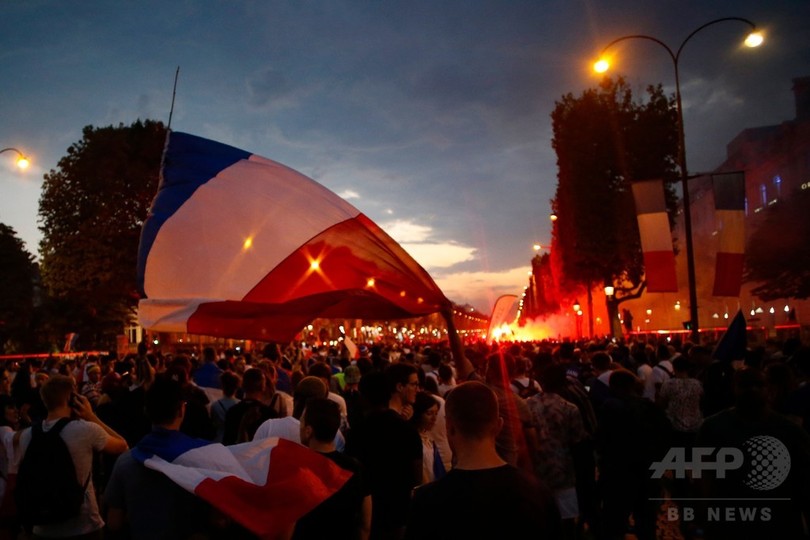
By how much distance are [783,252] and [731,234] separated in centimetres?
2594

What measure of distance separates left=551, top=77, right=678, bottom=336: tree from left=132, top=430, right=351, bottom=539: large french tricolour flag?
3687cm

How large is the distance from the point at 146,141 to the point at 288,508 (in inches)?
1565

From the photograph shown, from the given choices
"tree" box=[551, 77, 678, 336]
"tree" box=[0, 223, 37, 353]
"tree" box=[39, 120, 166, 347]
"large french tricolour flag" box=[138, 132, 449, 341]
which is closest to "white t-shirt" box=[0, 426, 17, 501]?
"large french tricolour flag" box=[138, 132, 449, 341]

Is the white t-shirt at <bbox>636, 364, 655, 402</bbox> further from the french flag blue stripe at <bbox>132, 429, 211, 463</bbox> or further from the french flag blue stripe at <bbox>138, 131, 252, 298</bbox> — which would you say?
the french flag blue stripe at <bbox>132, 429, 211, 463</bbox>

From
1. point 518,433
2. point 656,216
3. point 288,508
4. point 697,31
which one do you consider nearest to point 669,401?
point 518,433

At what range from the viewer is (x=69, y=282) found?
3825 cm

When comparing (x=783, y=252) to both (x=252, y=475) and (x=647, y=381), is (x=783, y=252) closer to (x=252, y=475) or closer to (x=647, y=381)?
(x=647, y=381)

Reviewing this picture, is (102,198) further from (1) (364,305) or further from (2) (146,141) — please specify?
(1) (364,305)

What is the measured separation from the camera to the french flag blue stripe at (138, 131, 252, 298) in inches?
256

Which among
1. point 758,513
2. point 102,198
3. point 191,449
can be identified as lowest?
point 758,513

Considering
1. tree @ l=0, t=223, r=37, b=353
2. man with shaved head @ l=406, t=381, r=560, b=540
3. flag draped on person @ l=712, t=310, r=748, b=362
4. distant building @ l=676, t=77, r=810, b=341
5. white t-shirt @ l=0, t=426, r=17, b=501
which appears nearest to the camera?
man with shaved head @ l=406, t=381, r=560, b=540

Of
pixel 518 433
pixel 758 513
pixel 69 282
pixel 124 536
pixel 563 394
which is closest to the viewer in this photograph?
pixel 124 536

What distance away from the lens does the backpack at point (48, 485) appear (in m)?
4.64

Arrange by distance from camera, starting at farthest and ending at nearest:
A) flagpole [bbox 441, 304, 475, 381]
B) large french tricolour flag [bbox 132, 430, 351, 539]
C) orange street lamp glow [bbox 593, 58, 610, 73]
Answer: orange street lamp glow [bbox 593, 58, 610, 73], flagpole [bbox 441, 304, 475, 381], large french tricolour flag [bbox 132, 430, 351, 539]
